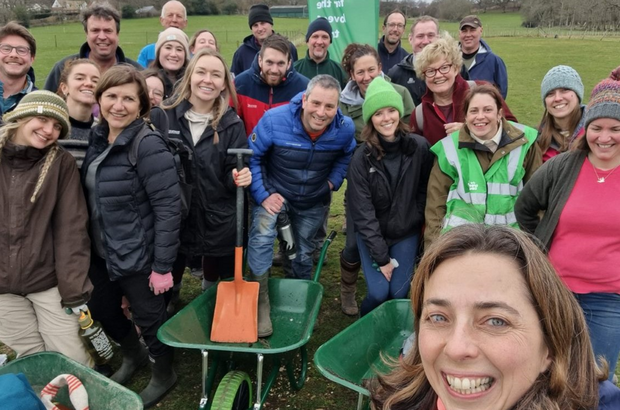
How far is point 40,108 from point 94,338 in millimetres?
1306

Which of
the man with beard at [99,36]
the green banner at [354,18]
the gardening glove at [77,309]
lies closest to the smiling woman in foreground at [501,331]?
the gardening glove at [77,309]

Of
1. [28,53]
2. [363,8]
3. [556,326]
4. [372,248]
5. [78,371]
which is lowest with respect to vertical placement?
[78,371]

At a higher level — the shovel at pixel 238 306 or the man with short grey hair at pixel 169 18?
the man with short grey hair at pixel 169 18

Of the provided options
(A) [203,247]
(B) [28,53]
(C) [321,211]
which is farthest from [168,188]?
(B) [28,53]

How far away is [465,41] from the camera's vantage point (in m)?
4.66

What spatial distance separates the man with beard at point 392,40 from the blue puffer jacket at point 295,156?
2464mm

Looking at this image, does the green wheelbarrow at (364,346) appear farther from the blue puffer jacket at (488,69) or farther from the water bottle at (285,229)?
the blue puffer jacket at (488,69)

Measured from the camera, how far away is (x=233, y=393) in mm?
2439

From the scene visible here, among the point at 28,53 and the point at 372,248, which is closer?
the point at 372,248

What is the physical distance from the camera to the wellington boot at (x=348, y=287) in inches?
150

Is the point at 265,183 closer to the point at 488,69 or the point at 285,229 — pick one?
the point at 285,229

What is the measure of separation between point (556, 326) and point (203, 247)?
2466 millimetres

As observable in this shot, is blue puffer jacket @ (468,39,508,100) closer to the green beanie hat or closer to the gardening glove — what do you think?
the green beanie hat

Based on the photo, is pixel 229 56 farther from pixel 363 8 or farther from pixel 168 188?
pixel 168 188
